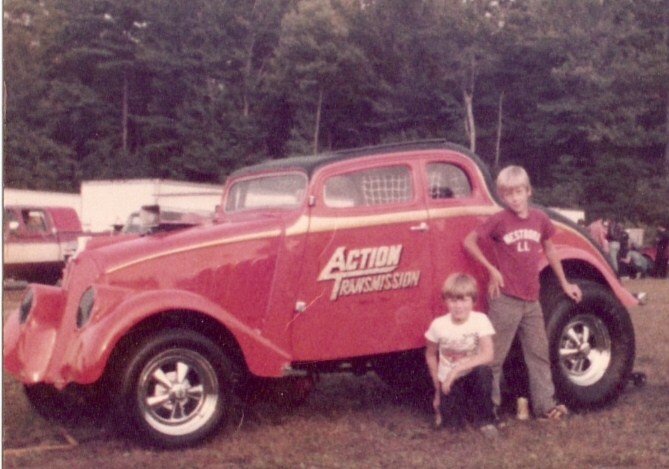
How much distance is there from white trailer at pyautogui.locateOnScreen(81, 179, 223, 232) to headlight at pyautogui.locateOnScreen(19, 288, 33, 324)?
1623cm

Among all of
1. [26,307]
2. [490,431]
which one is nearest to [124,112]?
[26,307]

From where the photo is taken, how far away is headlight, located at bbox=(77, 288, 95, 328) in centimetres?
612

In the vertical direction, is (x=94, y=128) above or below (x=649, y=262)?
above

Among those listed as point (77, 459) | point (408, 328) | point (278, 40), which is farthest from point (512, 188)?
point (278, 40)

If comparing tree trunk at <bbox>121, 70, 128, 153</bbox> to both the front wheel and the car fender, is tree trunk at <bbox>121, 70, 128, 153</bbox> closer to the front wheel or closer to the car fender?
the car fender

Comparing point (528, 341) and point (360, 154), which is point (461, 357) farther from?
point (360, 154)

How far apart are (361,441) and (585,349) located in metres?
2.01

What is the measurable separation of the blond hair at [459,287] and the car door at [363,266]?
31cm

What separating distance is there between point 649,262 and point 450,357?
23.3m

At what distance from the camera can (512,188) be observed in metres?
6.75

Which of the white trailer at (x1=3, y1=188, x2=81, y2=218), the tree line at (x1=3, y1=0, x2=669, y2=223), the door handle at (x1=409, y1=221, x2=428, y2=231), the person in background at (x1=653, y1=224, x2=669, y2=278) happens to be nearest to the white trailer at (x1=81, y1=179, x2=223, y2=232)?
the white trailer at (x1=3, y1=188, x2=81, y2=218)

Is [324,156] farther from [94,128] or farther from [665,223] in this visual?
[665,223]

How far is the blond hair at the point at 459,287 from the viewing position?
21.3 ft

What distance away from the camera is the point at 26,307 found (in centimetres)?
678
